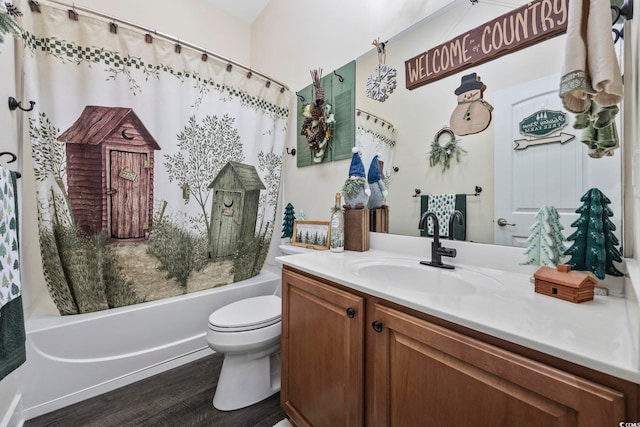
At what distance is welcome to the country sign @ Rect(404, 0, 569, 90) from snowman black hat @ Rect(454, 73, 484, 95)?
0.05 metres

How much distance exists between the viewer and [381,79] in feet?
4.63

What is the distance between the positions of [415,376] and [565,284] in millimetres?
457

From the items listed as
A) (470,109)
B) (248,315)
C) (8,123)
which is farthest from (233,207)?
(470,109)

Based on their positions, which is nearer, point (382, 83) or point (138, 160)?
point (382, 83)

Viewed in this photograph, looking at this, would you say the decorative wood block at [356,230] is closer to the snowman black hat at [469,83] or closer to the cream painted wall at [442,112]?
the cream painted wall at [442,112]

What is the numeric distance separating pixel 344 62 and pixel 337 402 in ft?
5.92

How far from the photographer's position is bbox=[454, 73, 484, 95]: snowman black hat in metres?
1.06

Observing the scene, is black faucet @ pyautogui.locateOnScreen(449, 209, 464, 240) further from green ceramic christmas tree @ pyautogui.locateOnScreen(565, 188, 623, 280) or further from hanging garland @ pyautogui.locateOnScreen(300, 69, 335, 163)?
hanging garland @ pyautogui.locateOnScreen(300, 69, 335, 163)

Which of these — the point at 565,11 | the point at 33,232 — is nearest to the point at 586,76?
the point at 565,11

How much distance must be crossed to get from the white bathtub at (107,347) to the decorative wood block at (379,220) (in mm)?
1228

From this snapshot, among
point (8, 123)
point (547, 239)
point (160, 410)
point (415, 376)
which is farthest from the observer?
point (160, 410)

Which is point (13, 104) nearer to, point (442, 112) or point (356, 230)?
point (356, 230)

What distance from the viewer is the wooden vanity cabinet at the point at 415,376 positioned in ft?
1.47

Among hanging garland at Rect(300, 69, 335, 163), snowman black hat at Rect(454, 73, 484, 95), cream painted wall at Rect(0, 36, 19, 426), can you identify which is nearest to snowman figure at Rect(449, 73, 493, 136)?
snowman black hat at Rect(454, 73, 484, 95)
